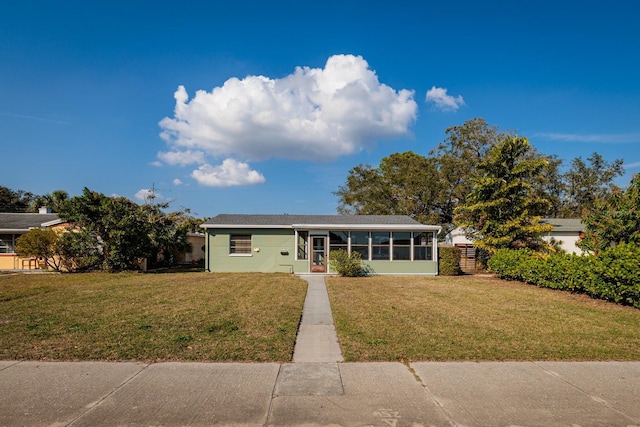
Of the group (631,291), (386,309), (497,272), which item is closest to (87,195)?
(386,309)

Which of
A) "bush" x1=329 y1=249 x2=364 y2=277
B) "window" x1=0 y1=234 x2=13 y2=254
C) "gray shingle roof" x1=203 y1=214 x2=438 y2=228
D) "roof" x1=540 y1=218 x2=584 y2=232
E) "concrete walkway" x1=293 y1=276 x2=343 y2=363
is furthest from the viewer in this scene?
"roof" x1=540 y1=218 x2=584 y2=232

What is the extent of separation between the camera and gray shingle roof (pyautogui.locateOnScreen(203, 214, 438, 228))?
63.1 ft

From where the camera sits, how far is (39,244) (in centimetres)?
1814

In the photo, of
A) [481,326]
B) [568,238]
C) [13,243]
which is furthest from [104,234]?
[568,238]

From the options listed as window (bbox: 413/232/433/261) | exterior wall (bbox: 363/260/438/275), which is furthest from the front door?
window (bbox: 413/232/433/261)

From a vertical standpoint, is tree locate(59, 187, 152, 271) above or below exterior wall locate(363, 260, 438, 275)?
above

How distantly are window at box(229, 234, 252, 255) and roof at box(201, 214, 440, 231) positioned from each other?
0.70m

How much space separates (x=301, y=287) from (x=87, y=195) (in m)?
12.2

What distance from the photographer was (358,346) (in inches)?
237

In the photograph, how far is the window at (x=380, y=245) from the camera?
62.1 ft

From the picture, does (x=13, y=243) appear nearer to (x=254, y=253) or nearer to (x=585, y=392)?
(x=254, y=253)

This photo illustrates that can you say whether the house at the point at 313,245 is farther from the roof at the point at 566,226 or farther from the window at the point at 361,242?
the roof at the point at 566,226

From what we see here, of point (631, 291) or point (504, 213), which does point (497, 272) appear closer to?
point (504, 213)

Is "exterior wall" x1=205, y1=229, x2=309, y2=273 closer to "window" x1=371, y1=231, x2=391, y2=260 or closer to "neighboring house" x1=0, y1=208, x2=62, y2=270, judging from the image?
"window" x1=371, y1=231, x2=391, y2=260
